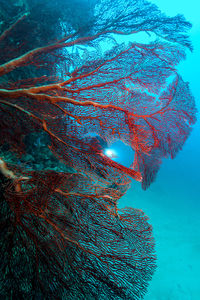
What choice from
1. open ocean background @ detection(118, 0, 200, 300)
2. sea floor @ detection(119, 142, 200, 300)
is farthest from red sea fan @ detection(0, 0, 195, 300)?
sea floor @ detection(119, 142, 200, 300)

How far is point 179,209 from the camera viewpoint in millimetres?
33344

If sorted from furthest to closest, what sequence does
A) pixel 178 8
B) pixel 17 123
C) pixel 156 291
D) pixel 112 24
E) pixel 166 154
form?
pixel 178 8
pixel 156 291
pixel 112 24
pixel 166 154
pixel 17 123

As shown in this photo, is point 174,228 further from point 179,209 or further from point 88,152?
point 88,152

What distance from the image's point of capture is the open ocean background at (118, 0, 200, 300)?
1538 cm

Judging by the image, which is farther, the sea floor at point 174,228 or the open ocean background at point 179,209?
the open ocean background at point 179,209

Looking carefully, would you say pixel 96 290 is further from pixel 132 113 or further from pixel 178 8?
pixel 178 8

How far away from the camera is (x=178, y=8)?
28.9 metres

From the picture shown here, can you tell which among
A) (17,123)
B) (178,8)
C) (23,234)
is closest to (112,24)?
(17,123)

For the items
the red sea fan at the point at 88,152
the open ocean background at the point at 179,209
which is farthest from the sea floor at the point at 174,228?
the red sea fan at the point at 88,152

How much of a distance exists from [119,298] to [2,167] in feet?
8.13

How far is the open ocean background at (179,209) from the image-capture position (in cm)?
1538

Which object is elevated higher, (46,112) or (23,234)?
(46,112)

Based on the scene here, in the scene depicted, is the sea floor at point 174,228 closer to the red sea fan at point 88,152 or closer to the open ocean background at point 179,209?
the open ocean background at point 179,209

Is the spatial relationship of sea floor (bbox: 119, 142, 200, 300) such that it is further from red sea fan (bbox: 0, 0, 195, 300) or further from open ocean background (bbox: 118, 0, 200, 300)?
red sea fan (bbox: 0, 0, 195, 300)
